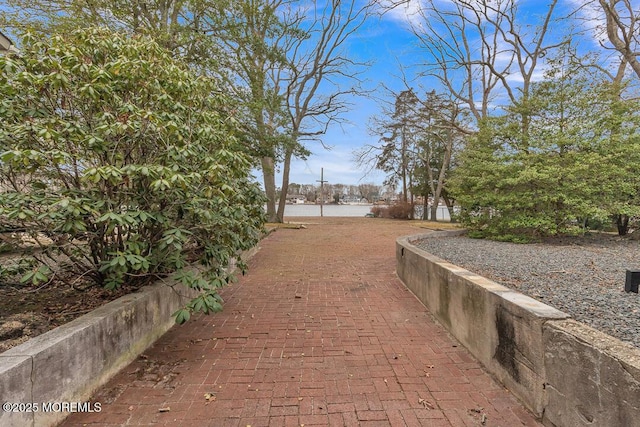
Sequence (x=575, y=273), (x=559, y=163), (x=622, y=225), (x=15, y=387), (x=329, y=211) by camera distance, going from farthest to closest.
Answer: (x=329, y=211) → (x=622, y=225) → (x=559, y=163) → (x=575, y=273) → (x=15, y=387)

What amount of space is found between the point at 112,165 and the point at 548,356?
3.45m

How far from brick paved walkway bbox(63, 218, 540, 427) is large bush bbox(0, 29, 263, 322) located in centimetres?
60

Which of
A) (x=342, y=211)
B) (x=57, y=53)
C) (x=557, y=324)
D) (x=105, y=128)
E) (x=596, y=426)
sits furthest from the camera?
(x=342, y=211)

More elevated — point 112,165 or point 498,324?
point 112,165

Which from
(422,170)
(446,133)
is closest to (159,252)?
(446,133)

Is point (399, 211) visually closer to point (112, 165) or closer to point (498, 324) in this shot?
point (498, 324)

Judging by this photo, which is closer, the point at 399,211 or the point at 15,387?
the point at 15,387

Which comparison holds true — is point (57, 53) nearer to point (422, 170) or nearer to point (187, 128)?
point (187, 128)

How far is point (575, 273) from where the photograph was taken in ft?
13.3

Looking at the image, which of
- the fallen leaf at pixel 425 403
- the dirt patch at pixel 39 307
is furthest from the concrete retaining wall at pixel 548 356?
the dirt patch at pixel 39 307

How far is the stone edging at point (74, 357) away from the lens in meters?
1.67

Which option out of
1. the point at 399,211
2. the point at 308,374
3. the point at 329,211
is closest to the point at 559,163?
the point at 308,374

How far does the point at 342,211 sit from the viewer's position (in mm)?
37594

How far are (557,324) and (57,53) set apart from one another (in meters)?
4.24
